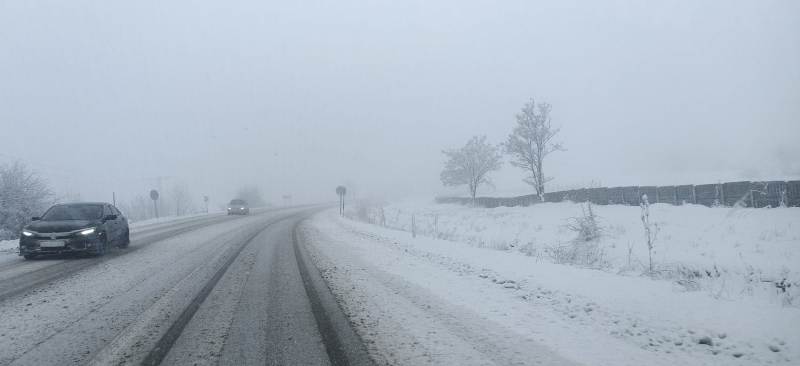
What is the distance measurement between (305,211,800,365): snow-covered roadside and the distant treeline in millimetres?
14203

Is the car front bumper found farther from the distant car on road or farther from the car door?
the distant car on road

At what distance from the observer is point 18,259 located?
1205 cm

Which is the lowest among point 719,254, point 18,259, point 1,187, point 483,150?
point 719,254

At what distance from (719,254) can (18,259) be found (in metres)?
19.4

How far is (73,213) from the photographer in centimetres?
1299

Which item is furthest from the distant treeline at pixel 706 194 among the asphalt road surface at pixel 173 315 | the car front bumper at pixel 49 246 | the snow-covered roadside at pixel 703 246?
the car front bumper at pixel 49 246

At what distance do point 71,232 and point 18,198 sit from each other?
1369cm

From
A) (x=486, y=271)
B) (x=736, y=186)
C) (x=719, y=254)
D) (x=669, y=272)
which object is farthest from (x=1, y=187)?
(x=736, y=186)

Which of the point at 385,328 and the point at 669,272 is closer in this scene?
the point at 385,328

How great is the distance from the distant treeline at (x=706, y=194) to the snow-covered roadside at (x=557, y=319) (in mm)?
14203

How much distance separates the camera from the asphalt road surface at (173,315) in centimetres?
436

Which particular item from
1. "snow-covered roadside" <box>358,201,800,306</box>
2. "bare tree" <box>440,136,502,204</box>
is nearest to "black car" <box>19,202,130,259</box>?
"snow-covered roadside" <box>358,201,800,306</box>

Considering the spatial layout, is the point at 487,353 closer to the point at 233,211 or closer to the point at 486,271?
the point at 486,271

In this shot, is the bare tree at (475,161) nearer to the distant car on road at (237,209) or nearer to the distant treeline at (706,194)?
the distant treeline at (706,194)
